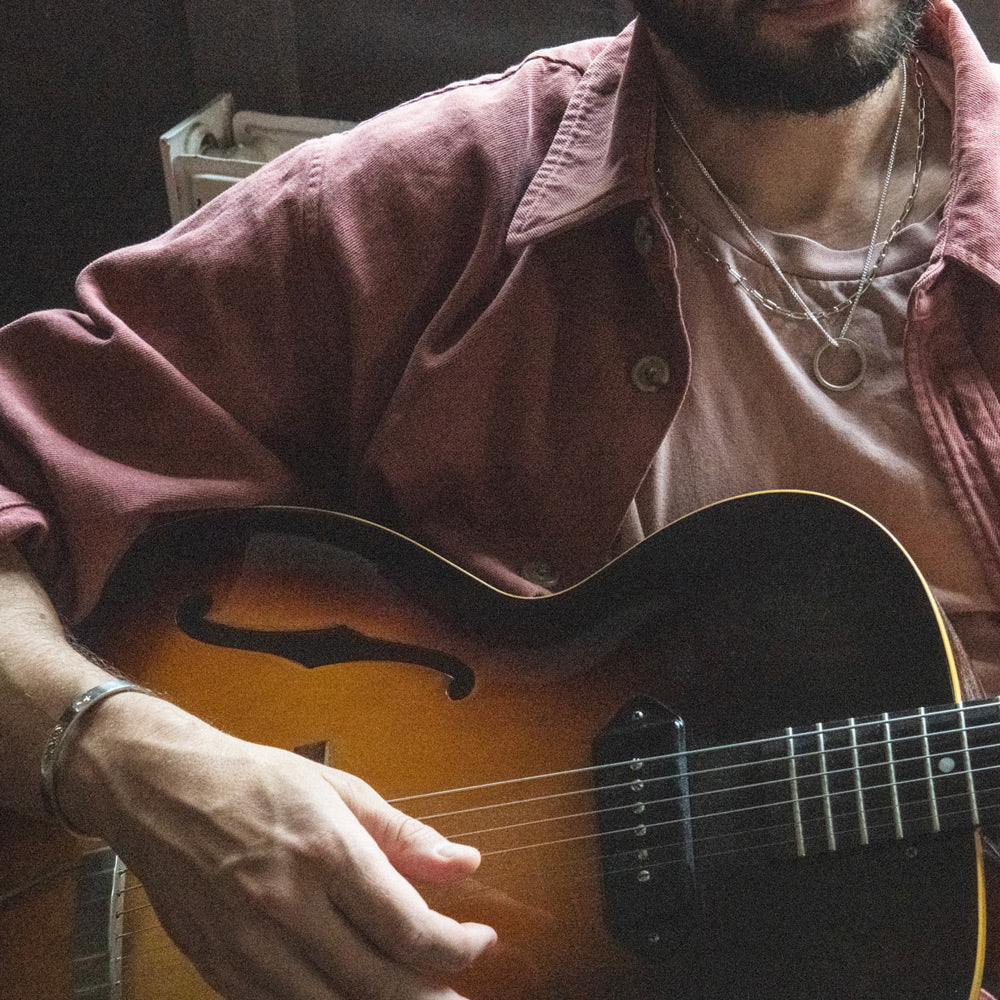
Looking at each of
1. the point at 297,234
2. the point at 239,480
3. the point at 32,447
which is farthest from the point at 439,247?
the point at 32,447

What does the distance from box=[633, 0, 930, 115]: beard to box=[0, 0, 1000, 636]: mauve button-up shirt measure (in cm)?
5

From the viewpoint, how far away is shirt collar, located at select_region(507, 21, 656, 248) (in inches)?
34.9

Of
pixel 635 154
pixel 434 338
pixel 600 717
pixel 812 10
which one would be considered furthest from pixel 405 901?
pixel 812 10

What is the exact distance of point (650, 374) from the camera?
0.89 metres

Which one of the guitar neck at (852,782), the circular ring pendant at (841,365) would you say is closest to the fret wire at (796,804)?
the guitar neck at (852,782)

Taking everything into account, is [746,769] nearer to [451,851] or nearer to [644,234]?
[451,851]

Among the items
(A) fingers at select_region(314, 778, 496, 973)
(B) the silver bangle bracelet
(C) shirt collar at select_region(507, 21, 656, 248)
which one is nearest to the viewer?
(A) fingers at select_region(314, 778, 496, 973)

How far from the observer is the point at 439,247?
92cm

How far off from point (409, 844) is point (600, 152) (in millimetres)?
562

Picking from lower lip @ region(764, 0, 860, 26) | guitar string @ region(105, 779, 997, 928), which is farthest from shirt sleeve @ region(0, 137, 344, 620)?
lower lip @ region(764, 0, 860, 26)

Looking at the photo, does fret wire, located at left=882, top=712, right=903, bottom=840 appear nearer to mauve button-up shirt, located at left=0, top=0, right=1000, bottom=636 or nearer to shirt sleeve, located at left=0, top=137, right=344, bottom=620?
mauve button-up shirt, located at left=0, top=0, right=1000, bottom=636

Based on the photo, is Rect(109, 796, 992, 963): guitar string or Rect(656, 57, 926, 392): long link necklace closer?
Rect(109, 796, 992, 963): guitar string

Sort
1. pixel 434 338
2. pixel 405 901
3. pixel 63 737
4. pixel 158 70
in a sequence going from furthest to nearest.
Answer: pixel 158 70 → pixel 434 338 → pixel 63 737 → pixel 405 901

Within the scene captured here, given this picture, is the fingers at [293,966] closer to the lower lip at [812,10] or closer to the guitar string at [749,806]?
the guitar string at [749,806]
